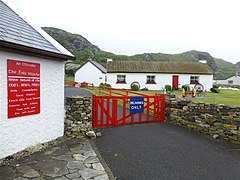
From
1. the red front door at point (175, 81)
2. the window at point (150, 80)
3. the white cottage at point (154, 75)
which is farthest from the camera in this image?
the red front door at point (175, 81)

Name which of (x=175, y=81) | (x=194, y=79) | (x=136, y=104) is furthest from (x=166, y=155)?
(x=194, y=79)

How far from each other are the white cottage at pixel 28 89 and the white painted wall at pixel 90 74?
31.5 meters

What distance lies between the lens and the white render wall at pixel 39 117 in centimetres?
510

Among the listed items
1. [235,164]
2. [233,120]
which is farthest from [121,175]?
[233,120]

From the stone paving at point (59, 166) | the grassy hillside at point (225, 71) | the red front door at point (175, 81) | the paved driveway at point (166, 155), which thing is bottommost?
the paved driveway at point (166, 155)

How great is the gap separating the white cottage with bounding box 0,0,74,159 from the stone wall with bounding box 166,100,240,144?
204 inches

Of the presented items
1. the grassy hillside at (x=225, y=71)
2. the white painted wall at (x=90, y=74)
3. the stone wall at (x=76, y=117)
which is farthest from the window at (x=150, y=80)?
the grassy hillside at (x=225, y=71)

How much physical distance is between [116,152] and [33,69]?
326 cm

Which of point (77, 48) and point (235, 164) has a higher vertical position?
point (77, 48)

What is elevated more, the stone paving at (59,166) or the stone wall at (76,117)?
the stone wall at (76,117)

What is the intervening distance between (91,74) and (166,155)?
3447 centimetres

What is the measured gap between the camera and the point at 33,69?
5879 mm

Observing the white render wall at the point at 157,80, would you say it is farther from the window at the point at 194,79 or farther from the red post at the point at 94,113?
the red post at the point at 94,113

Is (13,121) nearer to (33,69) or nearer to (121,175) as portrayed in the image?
(33,69)
